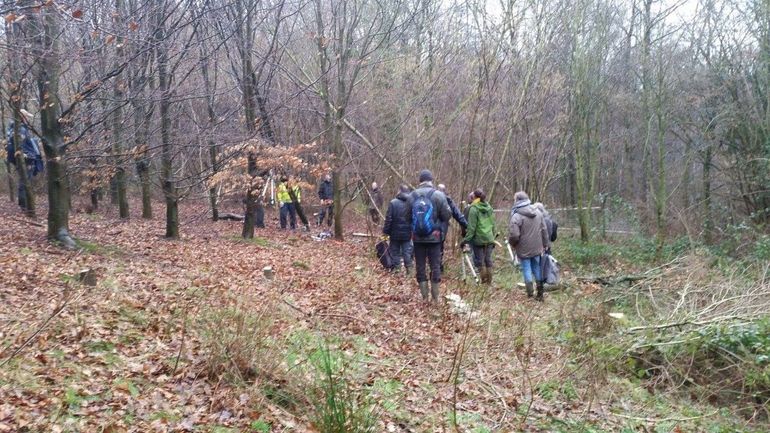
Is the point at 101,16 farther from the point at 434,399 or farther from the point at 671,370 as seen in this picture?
the point at 671,370

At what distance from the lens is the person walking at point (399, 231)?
11.0 m

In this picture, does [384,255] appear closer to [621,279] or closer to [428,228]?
[428,228]

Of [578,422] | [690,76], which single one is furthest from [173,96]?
[690,76]

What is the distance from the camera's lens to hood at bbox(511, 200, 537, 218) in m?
10.3

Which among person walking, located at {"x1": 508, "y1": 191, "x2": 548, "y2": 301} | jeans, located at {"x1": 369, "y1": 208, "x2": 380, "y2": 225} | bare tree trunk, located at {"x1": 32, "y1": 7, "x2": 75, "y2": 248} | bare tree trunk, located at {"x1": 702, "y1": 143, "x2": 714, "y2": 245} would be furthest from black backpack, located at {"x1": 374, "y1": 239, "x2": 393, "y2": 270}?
bare tree trunk, located at {"x1": 702, "y1": 143, "x2": 714, "y2": 245}

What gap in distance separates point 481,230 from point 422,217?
2.87 meters

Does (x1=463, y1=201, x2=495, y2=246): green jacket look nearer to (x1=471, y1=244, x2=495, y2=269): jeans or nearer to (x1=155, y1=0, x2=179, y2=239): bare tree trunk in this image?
(x1=471, y1=244, x2=495, y2=269): jeans

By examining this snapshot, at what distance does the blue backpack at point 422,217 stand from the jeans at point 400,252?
282 cm

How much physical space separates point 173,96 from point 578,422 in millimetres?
8511

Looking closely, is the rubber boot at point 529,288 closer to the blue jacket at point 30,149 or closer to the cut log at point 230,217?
the blue jacket at point 30,149

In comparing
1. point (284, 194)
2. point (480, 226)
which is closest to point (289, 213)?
point (284, 194)

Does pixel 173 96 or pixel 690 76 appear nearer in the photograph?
pixel 173 96

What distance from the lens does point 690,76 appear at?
1812 cm

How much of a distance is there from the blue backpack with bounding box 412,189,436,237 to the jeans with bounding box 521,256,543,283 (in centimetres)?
274
